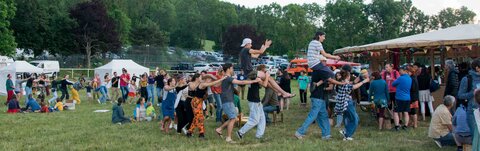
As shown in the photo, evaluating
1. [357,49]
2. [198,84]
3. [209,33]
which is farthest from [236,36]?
[198,84]

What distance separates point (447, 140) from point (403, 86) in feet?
6.96

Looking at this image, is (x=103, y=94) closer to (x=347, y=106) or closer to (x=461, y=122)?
(x=347, y=106)

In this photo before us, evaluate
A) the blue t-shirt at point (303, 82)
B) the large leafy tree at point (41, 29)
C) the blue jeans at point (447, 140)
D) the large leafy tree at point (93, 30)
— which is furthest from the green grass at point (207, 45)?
the blue jeans at point (447, 140)

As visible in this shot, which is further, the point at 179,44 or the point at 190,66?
the point at 179,44

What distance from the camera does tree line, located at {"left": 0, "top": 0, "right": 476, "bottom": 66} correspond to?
5253 centimetres

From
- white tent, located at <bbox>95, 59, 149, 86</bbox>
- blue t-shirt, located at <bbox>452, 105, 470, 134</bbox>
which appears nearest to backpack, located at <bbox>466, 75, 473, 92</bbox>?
blue t-shirt, located at <bbox>452, 105, 470, 134</bbox>

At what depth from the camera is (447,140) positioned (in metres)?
8.41

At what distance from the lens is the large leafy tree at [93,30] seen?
53.7 meters

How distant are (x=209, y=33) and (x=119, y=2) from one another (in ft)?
82.4

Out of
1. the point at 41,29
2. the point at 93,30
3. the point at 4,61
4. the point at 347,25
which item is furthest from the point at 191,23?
Result: the point at 4,61

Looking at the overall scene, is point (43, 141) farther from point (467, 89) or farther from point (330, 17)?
point (330, 17)

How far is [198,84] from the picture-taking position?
9523 mm

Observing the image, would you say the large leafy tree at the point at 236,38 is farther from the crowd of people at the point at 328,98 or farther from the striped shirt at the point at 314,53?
the striped shirt at the point at 314,53

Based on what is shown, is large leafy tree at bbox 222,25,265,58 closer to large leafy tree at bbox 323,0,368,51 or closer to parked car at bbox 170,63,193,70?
large leafy tree at bbox 323,0,368,51
